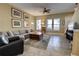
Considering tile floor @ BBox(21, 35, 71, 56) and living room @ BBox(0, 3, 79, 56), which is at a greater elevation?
living room @ BBox(0, 3, 79, 56)

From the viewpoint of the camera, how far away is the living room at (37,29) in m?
3.28

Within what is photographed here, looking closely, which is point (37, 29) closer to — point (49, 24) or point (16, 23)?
point (49, 24)

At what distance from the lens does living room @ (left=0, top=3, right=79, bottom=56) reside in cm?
328

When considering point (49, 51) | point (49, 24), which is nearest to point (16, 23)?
point (49, 51)

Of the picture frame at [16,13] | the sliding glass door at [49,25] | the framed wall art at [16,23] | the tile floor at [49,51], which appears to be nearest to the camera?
the tile floor at [49,51]

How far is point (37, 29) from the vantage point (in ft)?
30.0

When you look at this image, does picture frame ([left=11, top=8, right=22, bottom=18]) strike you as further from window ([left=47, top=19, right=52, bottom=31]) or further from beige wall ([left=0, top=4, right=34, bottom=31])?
window ([left=47, top=19, right=52, bottom=31])

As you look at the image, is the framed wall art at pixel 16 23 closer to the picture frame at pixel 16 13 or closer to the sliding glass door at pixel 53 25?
the picture frame at pixel 16 13

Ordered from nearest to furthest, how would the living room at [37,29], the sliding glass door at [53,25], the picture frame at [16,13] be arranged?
the living room at [37,29], the picture frame at [16,13], the sliding glass door at [53,25]

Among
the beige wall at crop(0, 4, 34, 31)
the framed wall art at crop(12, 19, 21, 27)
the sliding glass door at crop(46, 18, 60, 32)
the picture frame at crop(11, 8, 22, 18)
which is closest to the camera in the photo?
the beige wall at crop(0, 4, 34, 31)

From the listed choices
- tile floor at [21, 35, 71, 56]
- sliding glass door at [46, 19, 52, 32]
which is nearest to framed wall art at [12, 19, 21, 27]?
tile floor at [21, 35, 71, 56]

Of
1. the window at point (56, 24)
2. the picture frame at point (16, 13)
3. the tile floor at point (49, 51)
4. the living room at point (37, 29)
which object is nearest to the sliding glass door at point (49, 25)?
the living room at point (37, 29)

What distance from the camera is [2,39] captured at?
287cm

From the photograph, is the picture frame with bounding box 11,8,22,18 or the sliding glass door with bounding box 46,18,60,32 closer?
the picture frame with bounding box 11,8,22,18
